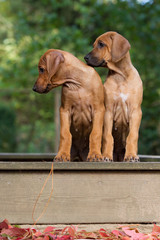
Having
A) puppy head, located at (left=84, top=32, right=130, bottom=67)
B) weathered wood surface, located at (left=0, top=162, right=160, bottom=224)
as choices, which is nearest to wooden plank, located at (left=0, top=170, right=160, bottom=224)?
weathered wood surface, located at (left=0, top=162, right=160, bottom=224)

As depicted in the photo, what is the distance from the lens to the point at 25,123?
13.8 metres

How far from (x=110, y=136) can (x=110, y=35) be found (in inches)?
32.7

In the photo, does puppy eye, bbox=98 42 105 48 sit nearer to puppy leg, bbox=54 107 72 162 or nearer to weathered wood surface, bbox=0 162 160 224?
puppy leg, bbox=54 107 72 162

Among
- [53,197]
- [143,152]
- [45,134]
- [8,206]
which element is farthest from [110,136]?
[45,134]

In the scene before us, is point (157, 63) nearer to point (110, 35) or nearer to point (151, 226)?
point (110, 35)

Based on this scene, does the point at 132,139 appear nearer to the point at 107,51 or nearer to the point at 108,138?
the point at 108,138

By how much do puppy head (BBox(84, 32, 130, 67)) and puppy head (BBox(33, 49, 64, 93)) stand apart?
0.86 feet

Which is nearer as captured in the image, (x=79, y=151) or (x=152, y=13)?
(x=79, y=151)

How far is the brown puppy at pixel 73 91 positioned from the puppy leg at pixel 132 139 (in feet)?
0.77

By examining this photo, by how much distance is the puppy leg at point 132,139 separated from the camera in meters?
2.84

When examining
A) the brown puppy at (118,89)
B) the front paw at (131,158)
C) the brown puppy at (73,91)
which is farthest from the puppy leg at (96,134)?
the front paw at (131,158)

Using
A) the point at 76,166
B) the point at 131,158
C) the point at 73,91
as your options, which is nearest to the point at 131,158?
the point at 131,158

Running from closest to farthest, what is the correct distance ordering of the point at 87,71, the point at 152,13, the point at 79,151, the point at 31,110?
the point at 87,71 → the point at 79,151 → the point at 152,13 → the point at 31,110

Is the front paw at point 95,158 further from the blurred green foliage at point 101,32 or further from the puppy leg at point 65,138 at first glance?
the blurred green foliage at point 101,32
